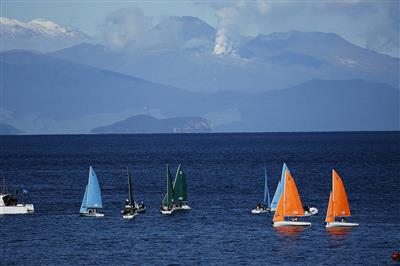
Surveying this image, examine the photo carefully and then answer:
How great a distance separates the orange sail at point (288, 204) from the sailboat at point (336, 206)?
10.9 ft

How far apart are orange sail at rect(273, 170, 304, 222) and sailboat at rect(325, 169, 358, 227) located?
10.9 ft

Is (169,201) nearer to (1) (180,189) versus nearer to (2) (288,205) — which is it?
(1) (180,189)

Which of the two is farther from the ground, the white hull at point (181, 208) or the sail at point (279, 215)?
the white hull at point (181, 208)

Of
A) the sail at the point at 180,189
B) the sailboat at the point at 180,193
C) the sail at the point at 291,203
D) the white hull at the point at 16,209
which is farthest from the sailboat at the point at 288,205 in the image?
the white hull at the point at 16,209

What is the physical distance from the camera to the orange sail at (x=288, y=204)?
319 feet

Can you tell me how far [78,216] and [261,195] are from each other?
1340 inches

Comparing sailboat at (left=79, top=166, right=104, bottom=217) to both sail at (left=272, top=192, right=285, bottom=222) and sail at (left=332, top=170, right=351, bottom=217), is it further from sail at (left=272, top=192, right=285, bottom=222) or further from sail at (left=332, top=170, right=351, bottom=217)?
sail at (left=332, top=170, right=351, bottom=217)

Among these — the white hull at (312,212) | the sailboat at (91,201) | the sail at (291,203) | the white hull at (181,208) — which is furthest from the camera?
the white hull at (181,208)

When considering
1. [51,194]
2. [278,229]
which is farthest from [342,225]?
[51,194]

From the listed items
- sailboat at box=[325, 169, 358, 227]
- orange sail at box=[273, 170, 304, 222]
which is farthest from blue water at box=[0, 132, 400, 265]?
orange sail at box=[273, 170, 304, 222]

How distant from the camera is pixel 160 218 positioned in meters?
106

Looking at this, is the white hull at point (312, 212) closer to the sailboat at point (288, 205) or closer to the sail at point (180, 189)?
the sailboat at point (288, 205)

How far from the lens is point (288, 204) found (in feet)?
320

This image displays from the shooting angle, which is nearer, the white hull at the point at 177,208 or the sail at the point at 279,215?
the sail at the point at 279,215
